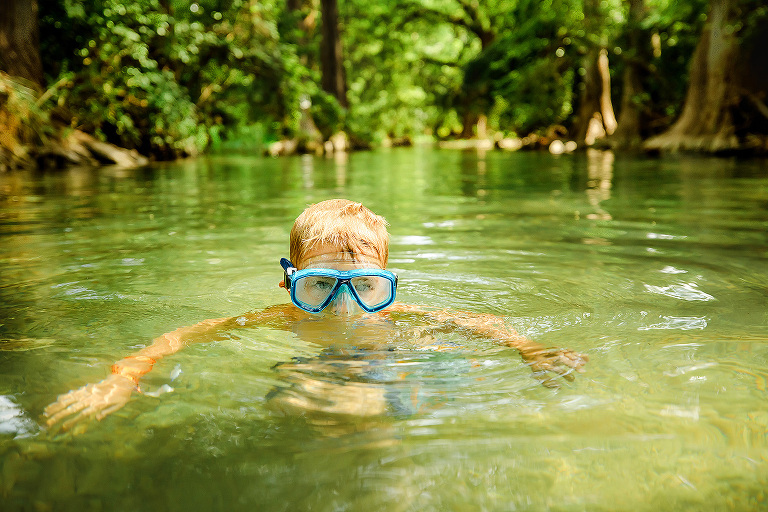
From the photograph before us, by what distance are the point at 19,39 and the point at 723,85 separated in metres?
15.4

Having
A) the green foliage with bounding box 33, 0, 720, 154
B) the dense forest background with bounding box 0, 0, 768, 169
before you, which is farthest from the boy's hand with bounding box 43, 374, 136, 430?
the green foliage with bounding box 33, 0, 720, 154

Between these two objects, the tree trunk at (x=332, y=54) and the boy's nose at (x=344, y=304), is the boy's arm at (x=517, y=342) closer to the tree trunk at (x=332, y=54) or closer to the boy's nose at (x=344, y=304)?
the boy's nose at (x=344, y=304)

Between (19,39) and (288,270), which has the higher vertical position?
(19,39)

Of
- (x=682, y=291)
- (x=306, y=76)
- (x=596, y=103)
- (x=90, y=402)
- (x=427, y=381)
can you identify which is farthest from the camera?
Result: (x=596, y=103)

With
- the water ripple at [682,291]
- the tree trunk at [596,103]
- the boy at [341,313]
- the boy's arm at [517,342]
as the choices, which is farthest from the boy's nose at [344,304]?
the tree trunk at [596,103]

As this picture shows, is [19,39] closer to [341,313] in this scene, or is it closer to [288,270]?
[288,270]

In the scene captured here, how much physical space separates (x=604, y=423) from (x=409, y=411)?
585 millimetres

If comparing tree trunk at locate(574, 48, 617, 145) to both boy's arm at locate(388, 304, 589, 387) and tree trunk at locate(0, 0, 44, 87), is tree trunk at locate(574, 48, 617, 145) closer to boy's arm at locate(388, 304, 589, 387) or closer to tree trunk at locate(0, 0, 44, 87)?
tree trunk at locate(0, 0, 44, 87)

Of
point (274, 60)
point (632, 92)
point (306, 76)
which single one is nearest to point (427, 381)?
point (274, 60)

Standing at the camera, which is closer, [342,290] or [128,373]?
[128,373]

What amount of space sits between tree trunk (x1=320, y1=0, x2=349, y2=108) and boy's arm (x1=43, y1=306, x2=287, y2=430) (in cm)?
2385

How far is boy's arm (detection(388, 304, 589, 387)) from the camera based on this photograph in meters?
2.50

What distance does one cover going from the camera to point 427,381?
244cm

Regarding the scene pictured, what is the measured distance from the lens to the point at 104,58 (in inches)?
581
